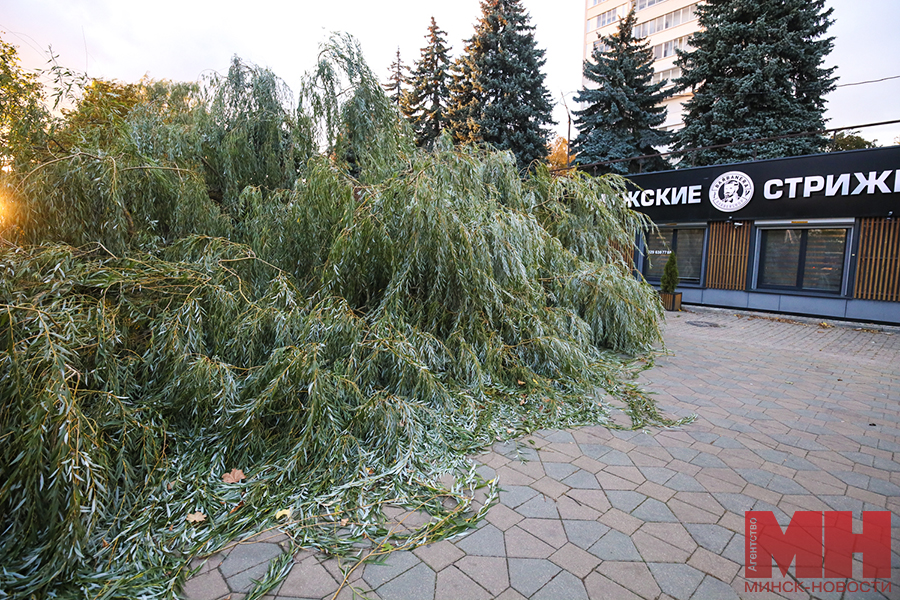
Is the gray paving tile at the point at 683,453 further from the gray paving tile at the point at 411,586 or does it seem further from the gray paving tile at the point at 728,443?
the gray paving tile at the point at 411,586

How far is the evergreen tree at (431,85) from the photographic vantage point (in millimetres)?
19266

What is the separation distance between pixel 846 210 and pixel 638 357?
22.9 ft

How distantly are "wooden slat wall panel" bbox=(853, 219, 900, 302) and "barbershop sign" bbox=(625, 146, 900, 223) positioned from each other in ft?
0.92

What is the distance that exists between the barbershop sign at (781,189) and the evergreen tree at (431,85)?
11004 mm

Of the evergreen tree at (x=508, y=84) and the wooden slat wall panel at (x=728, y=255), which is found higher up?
the evergreen tree at (x=508, y=84)

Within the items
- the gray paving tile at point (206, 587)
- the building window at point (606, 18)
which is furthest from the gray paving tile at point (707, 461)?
the building window at point (606, 18)

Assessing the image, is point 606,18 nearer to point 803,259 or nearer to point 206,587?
point 803,259

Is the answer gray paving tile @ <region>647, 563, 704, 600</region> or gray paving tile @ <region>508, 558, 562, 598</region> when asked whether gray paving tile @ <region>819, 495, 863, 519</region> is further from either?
gray paving tile @ <region>508, 558, 562, 598</region>

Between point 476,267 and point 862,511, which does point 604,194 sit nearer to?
point 476,267

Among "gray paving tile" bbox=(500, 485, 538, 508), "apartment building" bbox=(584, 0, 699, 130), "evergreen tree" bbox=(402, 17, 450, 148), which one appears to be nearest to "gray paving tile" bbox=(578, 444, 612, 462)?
"gray paving tile" bbox=(500, 485, 538, 508)

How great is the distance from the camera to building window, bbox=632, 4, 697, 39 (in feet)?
102

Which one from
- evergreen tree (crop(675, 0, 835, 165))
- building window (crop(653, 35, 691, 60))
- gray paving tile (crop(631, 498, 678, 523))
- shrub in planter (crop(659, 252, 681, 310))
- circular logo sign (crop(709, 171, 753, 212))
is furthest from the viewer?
building window (crop(653, 35, 691, 60))

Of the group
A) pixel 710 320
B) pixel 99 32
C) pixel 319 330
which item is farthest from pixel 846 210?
pixel 99 32

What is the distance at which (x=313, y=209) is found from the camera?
4121 mm
